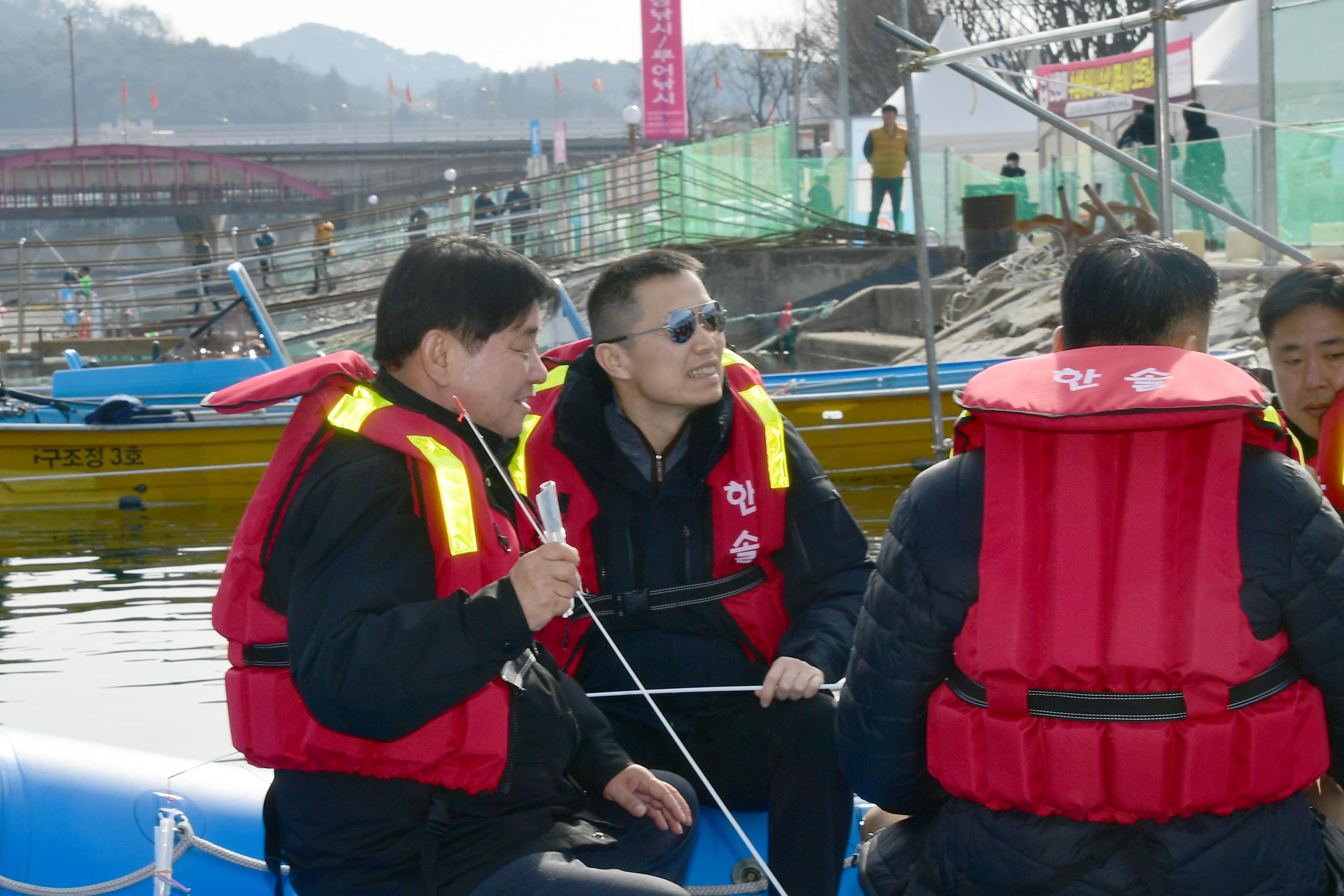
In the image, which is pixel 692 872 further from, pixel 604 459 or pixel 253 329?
pixel 253 329

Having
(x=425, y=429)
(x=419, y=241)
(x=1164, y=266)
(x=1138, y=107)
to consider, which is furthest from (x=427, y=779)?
(x=1138, y=107)

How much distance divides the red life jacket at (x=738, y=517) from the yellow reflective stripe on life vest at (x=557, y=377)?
114 mm

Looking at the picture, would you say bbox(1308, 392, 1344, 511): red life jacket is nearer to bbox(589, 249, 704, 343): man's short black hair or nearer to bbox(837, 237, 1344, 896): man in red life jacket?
bbox(837, 237, 1344, 896): man in red life jacket

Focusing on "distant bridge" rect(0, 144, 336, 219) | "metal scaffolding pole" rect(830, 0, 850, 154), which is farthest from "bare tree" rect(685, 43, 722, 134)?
"metal scaffolding pole" rect(830, 0, 850, 154)

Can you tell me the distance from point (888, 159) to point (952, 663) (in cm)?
1490

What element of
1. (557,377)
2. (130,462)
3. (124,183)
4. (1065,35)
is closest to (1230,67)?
(1065,35)

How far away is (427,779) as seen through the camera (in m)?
1.98

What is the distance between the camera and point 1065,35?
4547 millimetres

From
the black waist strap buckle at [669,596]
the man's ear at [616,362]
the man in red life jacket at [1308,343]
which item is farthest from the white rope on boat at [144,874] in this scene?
the man in red life jacket at [1308,343]

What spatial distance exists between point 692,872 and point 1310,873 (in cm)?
116

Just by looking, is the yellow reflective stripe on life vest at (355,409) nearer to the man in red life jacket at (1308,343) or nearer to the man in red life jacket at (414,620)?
the man in red life jacket at (414,620)

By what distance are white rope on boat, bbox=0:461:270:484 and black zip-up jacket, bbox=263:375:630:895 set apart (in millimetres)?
8208

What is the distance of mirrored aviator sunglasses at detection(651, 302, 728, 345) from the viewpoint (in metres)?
2.95

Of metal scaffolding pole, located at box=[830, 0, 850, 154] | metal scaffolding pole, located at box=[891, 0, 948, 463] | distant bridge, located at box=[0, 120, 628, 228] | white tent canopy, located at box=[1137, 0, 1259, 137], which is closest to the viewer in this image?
metal scaffolding pole, located at box=[891, 0, 948, 463]
